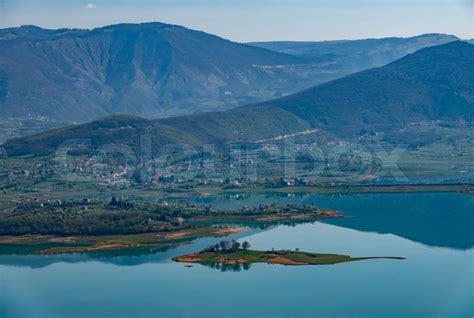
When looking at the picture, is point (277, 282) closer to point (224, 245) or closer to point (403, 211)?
point (224, 245)

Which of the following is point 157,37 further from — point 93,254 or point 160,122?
point 93,254

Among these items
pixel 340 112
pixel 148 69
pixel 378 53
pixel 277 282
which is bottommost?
pixel 277 282

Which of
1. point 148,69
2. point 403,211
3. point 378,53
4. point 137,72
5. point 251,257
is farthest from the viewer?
point 378,53

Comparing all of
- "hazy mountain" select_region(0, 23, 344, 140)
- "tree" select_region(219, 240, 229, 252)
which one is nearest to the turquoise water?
"tree" select_region(219, 240, 229, 252)

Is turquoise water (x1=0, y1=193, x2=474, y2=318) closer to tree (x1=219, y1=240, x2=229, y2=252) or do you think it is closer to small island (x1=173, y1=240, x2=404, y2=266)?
small island (x1=173, y1=240, x2=404, y2=266)

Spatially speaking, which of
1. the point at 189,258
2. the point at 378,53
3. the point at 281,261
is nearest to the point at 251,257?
the point at 281,261

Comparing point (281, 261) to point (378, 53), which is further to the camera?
point (378, 53)

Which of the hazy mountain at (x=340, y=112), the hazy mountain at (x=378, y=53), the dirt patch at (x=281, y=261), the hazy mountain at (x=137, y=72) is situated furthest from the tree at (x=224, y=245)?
the hazy mountain at (x=378, y=53)
